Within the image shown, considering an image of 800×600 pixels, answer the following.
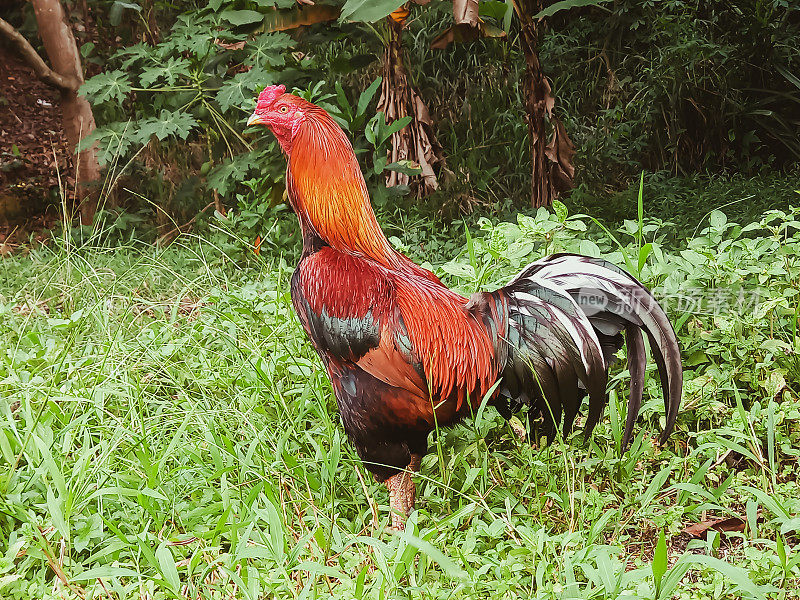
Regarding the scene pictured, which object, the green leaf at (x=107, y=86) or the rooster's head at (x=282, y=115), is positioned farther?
the green leaf at (x=107, y=86)

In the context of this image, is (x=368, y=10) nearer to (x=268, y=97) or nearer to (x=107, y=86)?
(x=268, y=97)

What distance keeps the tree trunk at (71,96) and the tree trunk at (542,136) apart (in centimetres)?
350

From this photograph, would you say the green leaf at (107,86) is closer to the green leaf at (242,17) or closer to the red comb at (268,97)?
the green leaf at (242,17)

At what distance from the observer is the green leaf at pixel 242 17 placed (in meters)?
4.48

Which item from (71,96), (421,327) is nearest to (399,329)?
(421,327)

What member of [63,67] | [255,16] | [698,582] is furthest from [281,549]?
[63,67]

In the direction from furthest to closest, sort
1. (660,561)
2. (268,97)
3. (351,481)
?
(351,481), (268,97), (660,561)

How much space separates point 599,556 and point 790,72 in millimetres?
5644

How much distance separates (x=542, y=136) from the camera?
16.3 ft

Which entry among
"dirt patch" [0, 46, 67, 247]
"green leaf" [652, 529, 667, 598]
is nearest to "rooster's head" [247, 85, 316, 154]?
"green leaf" [652, 529, 667, 598]

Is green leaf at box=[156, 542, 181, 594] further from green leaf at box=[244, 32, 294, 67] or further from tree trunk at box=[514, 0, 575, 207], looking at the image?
tree trunk at box=[514, 0, 575, 207]

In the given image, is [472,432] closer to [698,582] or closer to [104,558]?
[698,582]

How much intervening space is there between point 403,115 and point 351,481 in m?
3.31

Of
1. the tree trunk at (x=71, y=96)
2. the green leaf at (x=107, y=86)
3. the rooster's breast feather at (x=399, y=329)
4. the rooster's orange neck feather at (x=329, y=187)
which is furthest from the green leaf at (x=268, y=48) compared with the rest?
the rooster's breast feather at (x=399, y=329)
